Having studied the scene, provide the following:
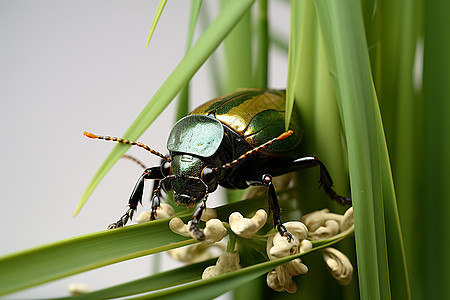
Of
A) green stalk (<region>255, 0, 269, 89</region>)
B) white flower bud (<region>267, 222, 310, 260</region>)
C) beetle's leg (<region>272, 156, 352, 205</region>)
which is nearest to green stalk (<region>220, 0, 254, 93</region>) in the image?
green stalk (<region>255, 0, 269, 89</region>)

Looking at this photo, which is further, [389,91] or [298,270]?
[389,91]

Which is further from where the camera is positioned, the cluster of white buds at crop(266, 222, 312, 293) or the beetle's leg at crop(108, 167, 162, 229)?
the beetle's leg at crop(108, 167, 162, 229)

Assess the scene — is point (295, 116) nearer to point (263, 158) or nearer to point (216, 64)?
point (263, 158)

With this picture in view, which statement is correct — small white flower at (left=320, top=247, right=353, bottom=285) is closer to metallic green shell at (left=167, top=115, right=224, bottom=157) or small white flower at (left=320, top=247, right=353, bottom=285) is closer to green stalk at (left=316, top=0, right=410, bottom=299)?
green stalk at (left=316, top=0, right=410, bottom=299)

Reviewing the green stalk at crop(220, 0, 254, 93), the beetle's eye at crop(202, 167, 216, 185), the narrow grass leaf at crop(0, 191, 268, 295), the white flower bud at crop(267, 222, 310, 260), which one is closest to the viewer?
the narrow grass leaf at crop(0, 191, 268, 295)

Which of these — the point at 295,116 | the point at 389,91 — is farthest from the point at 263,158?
the point at 389,91

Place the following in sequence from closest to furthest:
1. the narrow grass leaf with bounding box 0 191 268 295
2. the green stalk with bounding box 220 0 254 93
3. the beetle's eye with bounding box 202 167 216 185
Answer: the narrow grass leaf with bounding box 0 191 268 295, the beetle's eye with bounding box 202 167 216 185, the green stalk with bounding box 220 0 254 93

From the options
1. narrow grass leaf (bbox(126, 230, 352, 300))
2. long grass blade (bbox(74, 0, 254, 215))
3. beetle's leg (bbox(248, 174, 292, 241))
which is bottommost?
narrow grass leaf (bbox(126, 230, 352, 300))

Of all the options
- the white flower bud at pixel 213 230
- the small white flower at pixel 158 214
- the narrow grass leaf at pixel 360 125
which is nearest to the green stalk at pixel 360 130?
the narrow grass leaf at pixel 360 125
